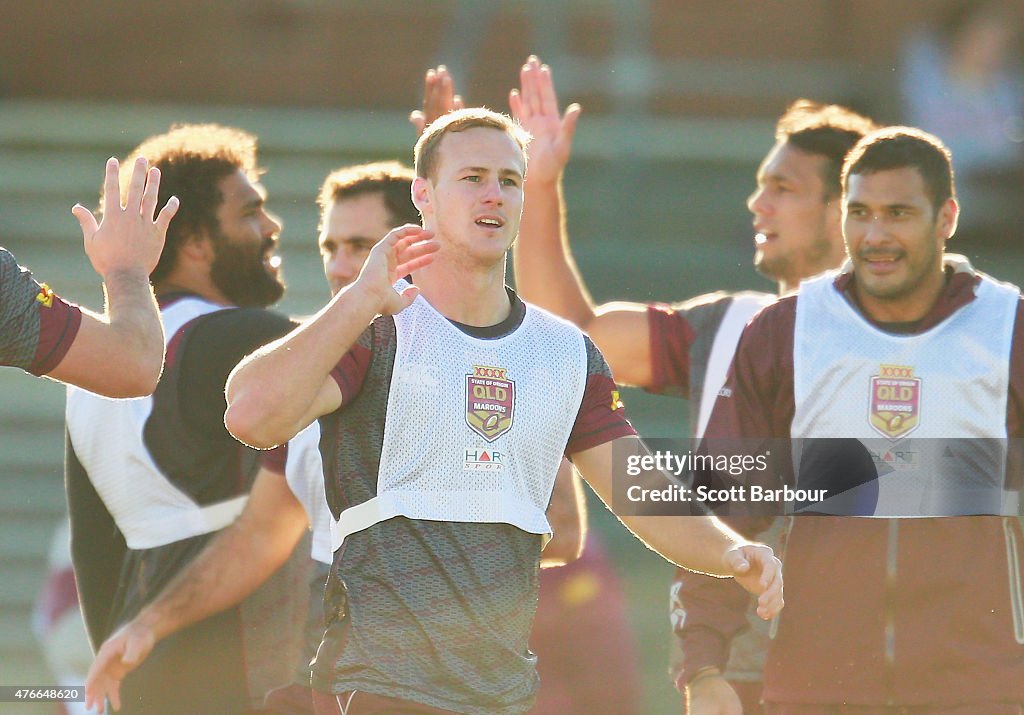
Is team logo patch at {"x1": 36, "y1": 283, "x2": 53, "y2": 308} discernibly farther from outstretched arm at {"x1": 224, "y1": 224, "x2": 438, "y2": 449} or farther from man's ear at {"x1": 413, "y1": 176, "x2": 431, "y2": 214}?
man's ear at {"x1": 413, "y1": 176, "x2": 431, "y2": 214}

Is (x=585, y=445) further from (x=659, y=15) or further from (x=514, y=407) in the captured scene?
(x=659, y=15)

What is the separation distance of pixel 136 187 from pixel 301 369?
0.91 meters

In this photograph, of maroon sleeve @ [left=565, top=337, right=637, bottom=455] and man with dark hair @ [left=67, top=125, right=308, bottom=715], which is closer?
maroon sleeve @ [left=565, top=337, right=637, bottom=455]

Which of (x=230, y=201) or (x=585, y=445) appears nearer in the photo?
(x=585, y=445)

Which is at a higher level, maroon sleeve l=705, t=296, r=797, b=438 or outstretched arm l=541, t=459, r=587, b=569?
maroon sleeve l=705, t=296, r=797, b=438

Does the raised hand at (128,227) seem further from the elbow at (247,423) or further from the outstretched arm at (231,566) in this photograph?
the outstretched arm at (231,566)

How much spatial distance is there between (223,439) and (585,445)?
55.4 inches

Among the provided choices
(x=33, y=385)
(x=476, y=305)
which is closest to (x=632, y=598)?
(x=33, y=385)

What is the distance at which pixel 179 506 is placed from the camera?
469 centimetres

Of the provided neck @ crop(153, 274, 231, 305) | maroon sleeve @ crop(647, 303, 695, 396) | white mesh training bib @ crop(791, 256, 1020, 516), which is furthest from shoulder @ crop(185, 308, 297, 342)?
white mesh training bib @ crop(791, 256, 1020, 516)

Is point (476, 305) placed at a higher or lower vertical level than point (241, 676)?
higher

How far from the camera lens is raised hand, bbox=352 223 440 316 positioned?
132 inches

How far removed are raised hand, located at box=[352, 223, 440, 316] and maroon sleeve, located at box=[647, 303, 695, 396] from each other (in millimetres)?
1583

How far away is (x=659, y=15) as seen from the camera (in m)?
14.0
